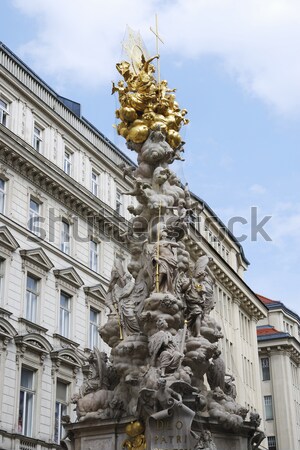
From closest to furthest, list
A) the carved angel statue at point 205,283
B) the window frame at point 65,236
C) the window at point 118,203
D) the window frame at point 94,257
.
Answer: the carved angel statue at point 205,283 < the window frame at point 65,236 < the window frame at point 94,257 < the window at point 118,203

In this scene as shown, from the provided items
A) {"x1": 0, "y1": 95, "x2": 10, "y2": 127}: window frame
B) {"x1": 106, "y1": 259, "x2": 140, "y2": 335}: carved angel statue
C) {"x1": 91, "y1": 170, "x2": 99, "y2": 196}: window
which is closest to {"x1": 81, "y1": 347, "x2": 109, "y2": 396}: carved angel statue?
{"x1": 106, "y1": 259, "x2": 140, "y2": 335}: carved angel statue

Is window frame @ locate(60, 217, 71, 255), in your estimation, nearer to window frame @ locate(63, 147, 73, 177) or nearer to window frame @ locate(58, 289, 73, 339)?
window frame @ locate(58, 289, 73, 339)

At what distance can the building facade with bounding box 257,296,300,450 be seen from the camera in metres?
56.6

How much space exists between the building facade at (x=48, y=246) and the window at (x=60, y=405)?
39 mm

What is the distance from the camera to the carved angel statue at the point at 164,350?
10.5 m

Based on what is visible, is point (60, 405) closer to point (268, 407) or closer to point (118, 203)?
point (118, 203)

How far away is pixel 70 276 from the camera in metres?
30.5

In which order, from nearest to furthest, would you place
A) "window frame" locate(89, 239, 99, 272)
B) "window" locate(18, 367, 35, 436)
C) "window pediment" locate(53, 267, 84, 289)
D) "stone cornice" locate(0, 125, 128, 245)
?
1. "window" locate(18, 367, 35, 436)
2. "stone cornice" locate(0, 125, 128, 245)
3. "window pediment" locate(53, 267, 84, 289)
4. "window frame" locate(89, 239, 99, 272)

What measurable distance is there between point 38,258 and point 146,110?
1527 centimetres

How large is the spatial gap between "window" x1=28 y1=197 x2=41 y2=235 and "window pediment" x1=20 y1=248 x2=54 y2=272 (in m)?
1.03

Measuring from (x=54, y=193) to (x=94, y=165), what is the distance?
14.2 ft

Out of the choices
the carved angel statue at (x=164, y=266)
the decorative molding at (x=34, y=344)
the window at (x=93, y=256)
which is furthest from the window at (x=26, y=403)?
the carved angel statue at (x=164, y=266)

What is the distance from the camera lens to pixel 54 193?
31109mm

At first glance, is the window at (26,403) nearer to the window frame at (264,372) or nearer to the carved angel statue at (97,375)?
the carved angel statue at (97,375)
